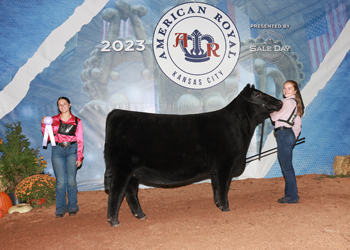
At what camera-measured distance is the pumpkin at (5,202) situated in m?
4.36

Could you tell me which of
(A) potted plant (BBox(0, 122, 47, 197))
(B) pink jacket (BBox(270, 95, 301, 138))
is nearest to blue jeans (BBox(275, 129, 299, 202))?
(B) pink jacket (BBox(270, 95, 301, 138))

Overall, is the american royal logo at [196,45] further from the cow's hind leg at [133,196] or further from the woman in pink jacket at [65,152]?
the cow's hind leg at [133,196]

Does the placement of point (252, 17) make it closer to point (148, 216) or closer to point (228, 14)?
point (228, 14)

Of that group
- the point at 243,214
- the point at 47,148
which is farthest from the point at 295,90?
the point at 47,148

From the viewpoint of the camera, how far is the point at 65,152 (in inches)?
161

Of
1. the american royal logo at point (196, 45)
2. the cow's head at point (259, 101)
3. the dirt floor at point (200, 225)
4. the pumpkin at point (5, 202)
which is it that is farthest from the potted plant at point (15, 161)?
the cow's head at point (259, 101)

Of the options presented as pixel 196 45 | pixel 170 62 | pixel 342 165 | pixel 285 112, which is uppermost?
pixel 196 45

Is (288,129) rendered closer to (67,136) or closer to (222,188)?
(222,188)

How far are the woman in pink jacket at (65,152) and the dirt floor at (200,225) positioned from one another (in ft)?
0.87

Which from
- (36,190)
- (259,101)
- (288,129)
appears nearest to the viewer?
(259,101)

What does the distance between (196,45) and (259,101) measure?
2.47m

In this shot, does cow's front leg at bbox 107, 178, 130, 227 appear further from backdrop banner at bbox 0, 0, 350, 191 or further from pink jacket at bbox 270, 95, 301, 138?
backdrop banner at bbox 0, 0, 350, 191

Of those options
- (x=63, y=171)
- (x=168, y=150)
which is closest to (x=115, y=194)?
(x=168, y=150)

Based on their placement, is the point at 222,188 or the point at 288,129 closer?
the point at 222,188
